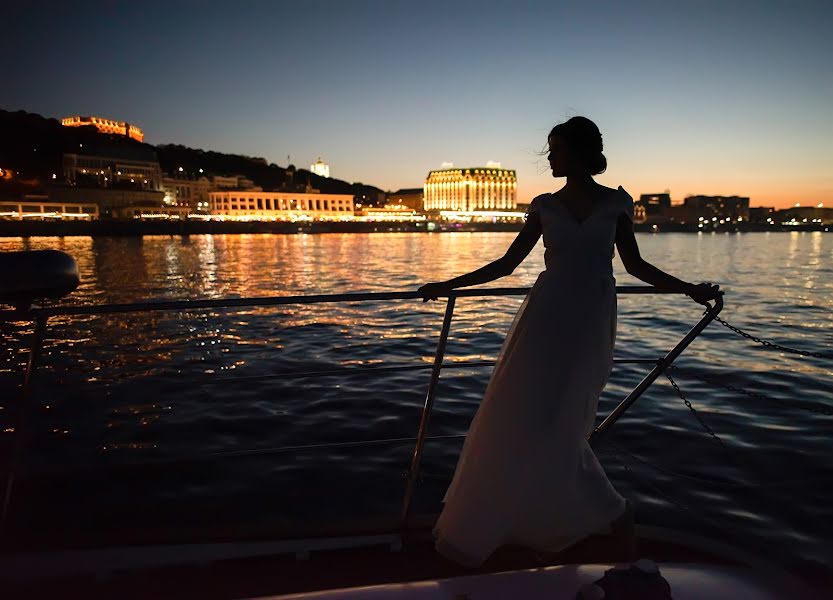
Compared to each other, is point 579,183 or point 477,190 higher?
point 477,190

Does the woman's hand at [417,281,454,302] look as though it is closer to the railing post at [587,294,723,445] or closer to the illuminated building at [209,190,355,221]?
the railing post at [587,294,723,445]

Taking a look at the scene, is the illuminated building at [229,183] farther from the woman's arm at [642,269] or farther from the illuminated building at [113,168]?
the woman's arm at [642,269]

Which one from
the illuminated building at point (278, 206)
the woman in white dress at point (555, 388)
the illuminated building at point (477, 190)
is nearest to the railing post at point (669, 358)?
the woman in white dress at point (555, 388)

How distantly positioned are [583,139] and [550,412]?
1.03 metres

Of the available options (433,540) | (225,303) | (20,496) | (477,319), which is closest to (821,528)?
(433,540)

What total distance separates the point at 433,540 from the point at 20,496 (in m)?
4.19

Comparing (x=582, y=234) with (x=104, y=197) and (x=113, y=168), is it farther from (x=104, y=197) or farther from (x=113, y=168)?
(x=113, y=168)

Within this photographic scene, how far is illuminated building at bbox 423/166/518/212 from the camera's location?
6973 inches

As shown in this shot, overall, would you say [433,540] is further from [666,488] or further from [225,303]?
[666,488]

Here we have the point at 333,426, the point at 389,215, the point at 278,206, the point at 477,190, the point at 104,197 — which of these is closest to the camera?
the point at 333,426

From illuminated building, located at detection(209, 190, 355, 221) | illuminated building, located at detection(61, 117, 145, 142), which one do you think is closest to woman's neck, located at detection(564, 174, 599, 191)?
illuminated building, located at detection(209, 190, 355, 221)

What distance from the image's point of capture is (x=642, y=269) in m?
2.10

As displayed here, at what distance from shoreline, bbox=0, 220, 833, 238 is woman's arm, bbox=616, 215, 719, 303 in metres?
85.5

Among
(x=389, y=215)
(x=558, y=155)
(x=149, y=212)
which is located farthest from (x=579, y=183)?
(x=389, y=215)
